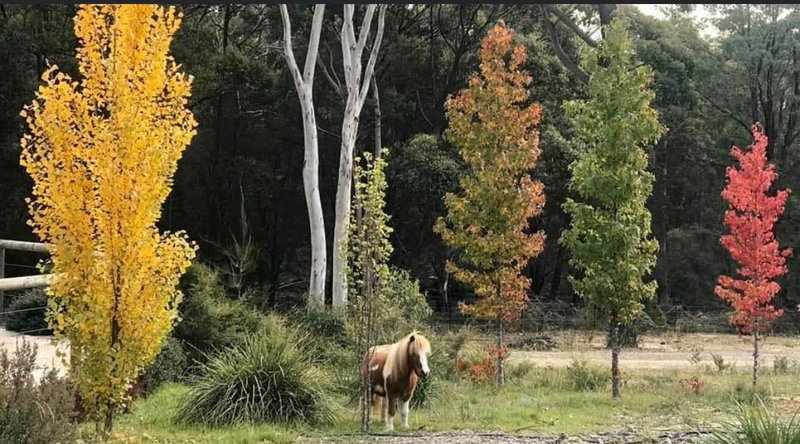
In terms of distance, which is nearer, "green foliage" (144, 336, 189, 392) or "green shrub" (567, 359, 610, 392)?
"green foliage" (144, 336, 189, 392)

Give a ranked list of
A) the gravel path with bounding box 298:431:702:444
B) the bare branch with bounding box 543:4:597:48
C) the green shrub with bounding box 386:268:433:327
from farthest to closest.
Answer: the bare branch with bounding box 543:4:597:48, the green shrub with bounding box 386:268:433:327, the gravel path with bounding box 298:431:702:444

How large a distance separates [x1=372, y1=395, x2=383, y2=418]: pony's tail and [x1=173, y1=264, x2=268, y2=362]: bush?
10.2ft

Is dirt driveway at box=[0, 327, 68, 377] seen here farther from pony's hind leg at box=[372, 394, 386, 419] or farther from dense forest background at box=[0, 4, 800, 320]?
dense forest background at box=[0, 4, 800, 320]

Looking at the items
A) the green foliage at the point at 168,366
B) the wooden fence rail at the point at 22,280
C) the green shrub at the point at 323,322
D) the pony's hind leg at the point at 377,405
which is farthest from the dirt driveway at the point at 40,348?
the green shrub at the point at 323,322

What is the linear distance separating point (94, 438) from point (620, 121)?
361 inches

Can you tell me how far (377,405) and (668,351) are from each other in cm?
1372

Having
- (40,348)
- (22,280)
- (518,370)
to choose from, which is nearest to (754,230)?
(518,370)

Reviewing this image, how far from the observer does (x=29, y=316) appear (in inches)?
531

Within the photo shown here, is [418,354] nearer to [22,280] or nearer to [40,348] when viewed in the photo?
[22,280]

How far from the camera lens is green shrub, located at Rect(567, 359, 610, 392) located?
44.1ft

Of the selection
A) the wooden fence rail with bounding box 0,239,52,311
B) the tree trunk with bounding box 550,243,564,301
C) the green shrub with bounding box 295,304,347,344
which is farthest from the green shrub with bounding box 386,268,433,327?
the tree trunk with bounding box 550,243,564,301

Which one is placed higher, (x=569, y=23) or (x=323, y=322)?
(x=569, y=23)

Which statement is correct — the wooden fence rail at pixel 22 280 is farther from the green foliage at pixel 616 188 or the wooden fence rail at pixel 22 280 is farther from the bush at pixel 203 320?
the green foliage at pixel 616 188

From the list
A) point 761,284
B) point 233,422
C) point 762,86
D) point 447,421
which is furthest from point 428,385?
point 762,86
